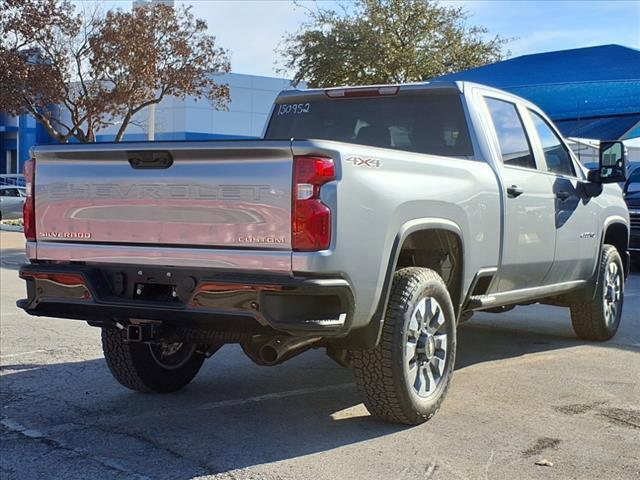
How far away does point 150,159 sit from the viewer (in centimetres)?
450

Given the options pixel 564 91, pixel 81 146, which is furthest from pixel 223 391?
pixel 564 91

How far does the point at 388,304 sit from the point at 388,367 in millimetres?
341

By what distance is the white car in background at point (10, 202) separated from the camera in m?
30.1

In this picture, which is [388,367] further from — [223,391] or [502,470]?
[223,391]

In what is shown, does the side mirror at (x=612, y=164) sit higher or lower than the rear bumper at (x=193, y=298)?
higher

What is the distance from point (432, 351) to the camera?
16.4 ft

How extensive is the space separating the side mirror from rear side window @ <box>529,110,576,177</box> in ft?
A: 0.86

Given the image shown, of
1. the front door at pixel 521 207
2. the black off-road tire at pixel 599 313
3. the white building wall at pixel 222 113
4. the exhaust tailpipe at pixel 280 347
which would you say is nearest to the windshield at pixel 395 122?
the front door at pixel 521 207

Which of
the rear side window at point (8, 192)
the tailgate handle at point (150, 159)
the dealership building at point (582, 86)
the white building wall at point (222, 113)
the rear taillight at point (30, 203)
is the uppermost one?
the white building wall at point (222, 113)

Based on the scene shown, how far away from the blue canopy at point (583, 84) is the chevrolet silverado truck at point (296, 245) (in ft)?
37.6

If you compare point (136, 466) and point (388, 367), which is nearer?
point (136, 466)

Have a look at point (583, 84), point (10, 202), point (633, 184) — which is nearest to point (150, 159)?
point (633, 184)

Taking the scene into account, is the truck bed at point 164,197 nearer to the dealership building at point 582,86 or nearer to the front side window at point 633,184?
the front side window at point 633,184

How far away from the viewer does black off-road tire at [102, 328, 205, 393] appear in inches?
217
